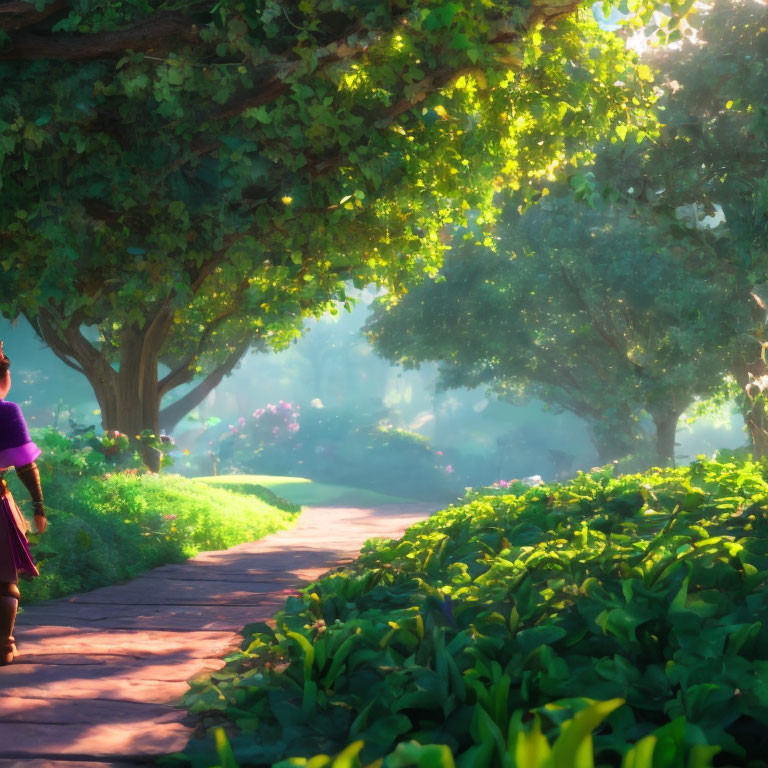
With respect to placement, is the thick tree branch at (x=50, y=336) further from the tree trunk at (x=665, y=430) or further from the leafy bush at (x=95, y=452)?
the tree trunk at (x=665, y=430)

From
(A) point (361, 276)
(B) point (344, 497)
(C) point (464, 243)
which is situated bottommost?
(B) point (344, 497)

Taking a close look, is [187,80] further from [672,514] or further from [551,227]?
[551,227]

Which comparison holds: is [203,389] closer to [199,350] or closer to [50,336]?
[199,350]

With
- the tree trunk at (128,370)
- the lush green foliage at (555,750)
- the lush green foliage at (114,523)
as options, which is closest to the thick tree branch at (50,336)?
the tree trunk at (128,370)

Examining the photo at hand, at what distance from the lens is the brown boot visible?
4.87 m

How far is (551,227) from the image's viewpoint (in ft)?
78.9

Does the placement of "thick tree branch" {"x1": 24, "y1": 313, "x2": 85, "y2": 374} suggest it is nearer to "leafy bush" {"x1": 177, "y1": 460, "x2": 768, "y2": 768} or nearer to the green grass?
"leafy bush" {"x1": 177, "y1": 460, "x2": 768, "y2": 768}

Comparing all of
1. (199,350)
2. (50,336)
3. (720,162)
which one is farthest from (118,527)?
(720,162)

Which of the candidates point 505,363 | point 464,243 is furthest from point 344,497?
point 464,243

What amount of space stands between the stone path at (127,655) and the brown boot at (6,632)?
0.36ft

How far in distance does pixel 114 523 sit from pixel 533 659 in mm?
7392

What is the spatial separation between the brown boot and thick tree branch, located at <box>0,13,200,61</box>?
4.94 metres

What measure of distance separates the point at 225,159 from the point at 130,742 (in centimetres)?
667

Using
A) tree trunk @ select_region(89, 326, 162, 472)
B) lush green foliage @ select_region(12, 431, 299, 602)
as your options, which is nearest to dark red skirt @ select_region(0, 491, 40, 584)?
lush green foliage @ select_region(12, 431, 299, 602)
